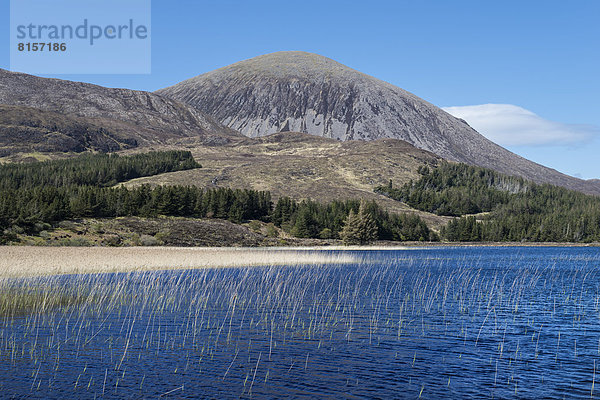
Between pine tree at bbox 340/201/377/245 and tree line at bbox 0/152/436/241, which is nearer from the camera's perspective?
tree line at bbox 0/152/436/241

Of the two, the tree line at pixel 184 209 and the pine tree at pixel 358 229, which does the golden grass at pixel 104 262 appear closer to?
the tree line at pixel 184 209

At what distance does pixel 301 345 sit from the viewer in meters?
25.3

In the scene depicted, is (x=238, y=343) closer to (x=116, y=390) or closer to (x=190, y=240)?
(x=116, y=390)

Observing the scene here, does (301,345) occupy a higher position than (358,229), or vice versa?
(358,229)

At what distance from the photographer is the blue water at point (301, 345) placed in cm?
1889

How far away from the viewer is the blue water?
18891mm

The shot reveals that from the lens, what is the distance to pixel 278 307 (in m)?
35.6

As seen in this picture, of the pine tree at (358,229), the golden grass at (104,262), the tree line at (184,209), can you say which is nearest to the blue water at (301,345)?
the golden grass at (104,262)

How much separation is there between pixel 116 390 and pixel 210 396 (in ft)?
11.3

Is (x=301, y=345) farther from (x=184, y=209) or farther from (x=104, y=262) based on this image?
(x=184, y=209)

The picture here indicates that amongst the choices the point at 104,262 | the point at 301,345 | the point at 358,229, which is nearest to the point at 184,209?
the point at 358,229

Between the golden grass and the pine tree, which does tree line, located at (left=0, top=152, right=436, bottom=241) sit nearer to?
the pine tree

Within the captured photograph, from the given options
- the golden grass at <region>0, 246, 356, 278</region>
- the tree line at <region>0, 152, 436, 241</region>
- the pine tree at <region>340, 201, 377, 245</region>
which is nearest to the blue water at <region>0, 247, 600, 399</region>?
the golden grass at <region>0, 246, 356, 278</region>

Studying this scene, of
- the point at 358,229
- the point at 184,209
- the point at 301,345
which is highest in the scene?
the point at 184,209
